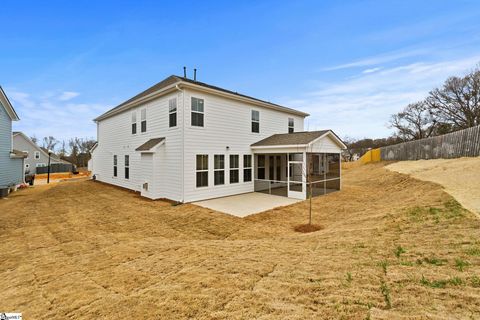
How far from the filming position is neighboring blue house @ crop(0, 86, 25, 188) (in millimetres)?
15102

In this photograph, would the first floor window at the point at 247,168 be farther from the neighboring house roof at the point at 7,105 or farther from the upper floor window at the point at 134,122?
the neighboring house roof at the point at 7,105

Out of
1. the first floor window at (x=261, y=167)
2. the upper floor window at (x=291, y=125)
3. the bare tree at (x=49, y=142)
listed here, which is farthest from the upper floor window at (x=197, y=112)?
the bare tree at (x=49, y=142)

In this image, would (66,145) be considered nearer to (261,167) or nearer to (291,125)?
(261,167)

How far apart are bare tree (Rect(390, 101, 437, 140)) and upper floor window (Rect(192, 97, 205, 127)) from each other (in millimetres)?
37007

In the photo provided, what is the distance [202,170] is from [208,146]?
4.39 ft

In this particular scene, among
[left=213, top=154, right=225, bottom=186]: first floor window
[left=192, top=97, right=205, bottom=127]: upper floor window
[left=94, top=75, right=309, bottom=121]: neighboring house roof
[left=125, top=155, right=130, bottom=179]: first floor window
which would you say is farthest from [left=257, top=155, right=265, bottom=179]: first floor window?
[left=125, top=155, right=130, bottom=179]: first floor window

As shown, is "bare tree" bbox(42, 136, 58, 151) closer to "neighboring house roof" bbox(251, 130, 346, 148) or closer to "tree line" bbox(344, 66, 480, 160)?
"neighboring house roof" bbox(251, 130, 346, 148)

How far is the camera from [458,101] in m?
28.3

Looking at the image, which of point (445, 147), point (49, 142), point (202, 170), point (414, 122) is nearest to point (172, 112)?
point (202, 170)

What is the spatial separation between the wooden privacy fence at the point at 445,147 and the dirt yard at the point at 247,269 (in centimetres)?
1111

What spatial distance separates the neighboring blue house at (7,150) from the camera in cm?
1510

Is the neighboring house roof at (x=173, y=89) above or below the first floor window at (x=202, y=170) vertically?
above

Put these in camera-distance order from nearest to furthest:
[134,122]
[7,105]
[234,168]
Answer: [234,168] < [134,122] < [7,105]

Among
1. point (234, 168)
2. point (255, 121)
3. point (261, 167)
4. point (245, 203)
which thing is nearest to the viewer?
point (245, 203)
